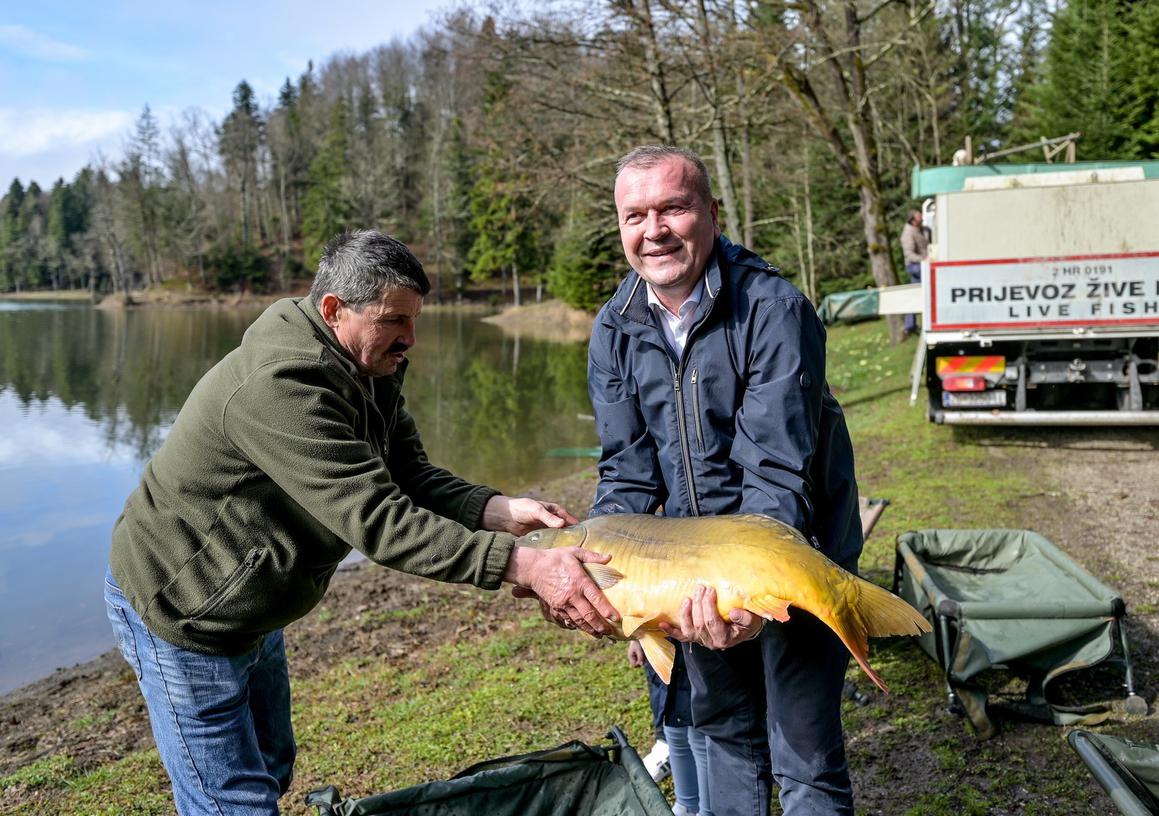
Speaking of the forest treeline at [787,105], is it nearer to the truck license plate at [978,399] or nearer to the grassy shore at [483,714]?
the truck license plate at [978,399]

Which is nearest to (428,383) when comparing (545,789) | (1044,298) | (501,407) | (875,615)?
(501,407)

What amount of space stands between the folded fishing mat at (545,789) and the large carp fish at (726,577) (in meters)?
0.61

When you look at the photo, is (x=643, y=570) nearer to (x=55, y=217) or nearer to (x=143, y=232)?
(x=143, y=232)

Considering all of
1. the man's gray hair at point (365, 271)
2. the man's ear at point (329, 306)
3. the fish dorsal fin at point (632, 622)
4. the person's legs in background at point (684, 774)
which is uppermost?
the man's gray hair at point (365, 271)

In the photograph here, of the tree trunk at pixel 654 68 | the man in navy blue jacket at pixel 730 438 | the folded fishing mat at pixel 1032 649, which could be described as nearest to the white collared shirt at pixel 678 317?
the man in navy blue jacket at pixel 730 438

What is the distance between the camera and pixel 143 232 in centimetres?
7394

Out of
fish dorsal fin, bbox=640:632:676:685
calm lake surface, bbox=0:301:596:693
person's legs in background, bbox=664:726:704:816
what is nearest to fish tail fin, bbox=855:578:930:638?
fish dorsal fin, bbox=640:632:676:685

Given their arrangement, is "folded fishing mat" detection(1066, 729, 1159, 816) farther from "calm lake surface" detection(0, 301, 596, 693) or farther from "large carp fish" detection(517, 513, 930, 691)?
"calm lake surface" detection(0, 301, 596, 693)

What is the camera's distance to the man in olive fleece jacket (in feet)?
8.45

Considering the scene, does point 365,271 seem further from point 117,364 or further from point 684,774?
point 117,364

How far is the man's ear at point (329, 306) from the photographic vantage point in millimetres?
2775

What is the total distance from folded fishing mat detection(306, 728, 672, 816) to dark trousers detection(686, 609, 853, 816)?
36 cm

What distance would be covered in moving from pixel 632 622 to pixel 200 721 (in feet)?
4.45

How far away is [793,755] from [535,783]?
1.05 meters
